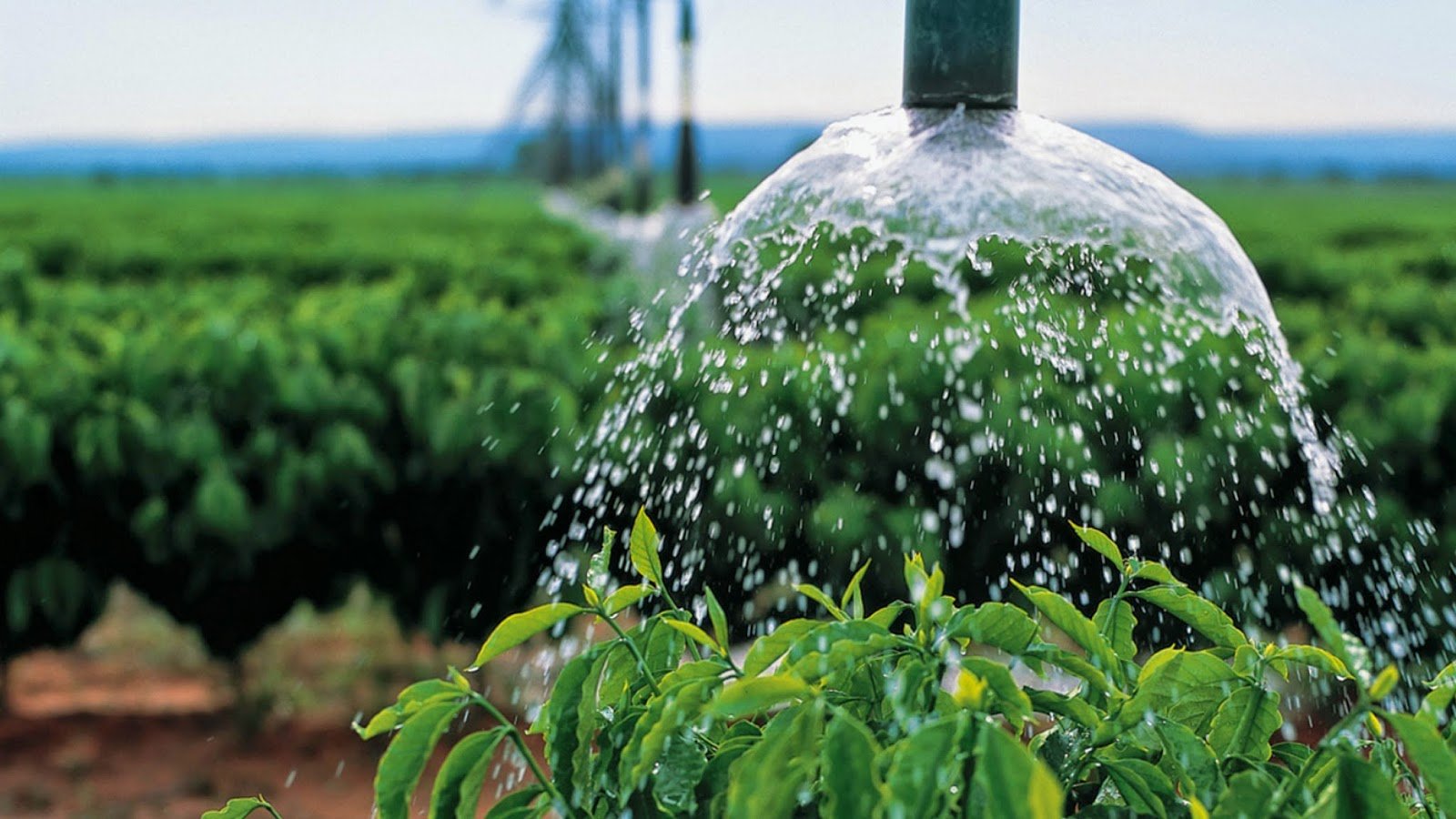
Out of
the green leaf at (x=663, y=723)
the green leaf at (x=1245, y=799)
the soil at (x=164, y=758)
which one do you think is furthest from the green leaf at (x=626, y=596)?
the soil at (x=164, y=758)

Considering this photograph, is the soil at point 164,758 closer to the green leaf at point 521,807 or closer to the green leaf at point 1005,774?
the green leaf at point 521,807

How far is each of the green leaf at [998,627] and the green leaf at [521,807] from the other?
41 cm

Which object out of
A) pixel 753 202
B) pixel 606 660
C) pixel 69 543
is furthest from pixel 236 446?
pixel 606 660

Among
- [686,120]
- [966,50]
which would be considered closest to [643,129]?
[686,120]

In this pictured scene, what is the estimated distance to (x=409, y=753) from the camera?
3.80ft

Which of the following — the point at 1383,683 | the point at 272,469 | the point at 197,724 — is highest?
the point at 1383,683

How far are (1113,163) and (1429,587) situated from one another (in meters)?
3.15

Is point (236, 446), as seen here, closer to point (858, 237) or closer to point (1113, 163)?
point (858, 237)

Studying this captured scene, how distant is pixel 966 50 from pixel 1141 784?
2.97 feet

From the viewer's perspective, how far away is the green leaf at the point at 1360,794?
0.96 metres

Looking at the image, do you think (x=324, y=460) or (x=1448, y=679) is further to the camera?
(x=324, y=460)

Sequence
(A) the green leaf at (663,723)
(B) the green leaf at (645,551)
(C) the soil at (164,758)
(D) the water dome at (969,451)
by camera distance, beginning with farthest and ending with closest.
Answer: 1. (C) the soil at (164,758)
2. (D) the water dome at (969,451)
3. (B) the green leaf at (645,551)
4. (A) the green leaf at (663,723)

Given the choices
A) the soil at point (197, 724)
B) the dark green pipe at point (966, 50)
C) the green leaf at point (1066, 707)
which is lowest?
the soil at point (197, 724)

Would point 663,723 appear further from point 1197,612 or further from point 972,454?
point 972,454
